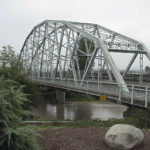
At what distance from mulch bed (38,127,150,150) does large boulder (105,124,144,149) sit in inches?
6.7

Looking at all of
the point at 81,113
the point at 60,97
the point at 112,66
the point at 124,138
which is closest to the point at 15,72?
the point at 112,66

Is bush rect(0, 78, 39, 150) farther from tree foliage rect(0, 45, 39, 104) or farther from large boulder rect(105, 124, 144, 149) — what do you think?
tree foliage rect(0, 45, 39, 104)

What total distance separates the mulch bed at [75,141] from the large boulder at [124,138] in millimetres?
169

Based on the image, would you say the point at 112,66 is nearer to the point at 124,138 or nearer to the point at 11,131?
the point at 124,138

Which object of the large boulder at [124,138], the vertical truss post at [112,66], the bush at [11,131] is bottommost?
the large boulder at [124,138]

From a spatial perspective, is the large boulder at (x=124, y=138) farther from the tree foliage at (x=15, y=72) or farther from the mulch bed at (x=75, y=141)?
the tree foliage at (x=15, y=72)

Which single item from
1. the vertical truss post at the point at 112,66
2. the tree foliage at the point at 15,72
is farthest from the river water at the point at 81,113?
the vertical truss post at the point at 112,66

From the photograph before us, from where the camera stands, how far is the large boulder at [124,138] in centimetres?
514

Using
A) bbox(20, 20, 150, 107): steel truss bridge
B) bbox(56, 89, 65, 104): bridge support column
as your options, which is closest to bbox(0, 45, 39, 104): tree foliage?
bbox(20, 20, 150, 107): steel truss bridge

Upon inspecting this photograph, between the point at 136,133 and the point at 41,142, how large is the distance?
8.73 ft

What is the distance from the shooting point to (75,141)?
564 centimetres

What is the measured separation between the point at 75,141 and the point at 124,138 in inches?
55.3

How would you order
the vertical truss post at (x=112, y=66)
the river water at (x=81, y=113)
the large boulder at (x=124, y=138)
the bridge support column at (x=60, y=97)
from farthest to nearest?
the bridge support column at (x=60, y=97), the river water at (x=81, y=113), the vertical truss post at (x=112, y=66), the large boulder at (x=124, y=138)

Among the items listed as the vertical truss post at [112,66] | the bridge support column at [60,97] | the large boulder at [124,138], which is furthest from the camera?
the bridge support column at [60,97]
